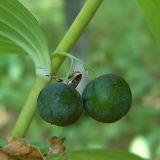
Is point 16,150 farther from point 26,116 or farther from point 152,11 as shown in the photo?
point 152,11

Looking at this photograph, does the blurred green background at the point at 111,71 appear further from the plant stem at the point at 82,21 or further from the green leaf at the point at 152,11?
the plant stem at the point at 82,21

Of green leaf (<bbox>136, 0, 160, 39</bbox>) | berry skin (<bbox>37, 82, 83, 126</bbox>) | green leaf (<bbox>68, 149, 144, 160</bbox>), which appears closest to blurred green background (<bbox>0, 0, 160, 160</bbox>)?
green leaf (<bbox>68, 149, 144, 160</bbox>)

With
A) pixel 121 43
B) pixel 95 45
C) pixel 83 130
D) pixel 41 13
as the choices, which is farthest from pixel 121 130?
pixel 41 13

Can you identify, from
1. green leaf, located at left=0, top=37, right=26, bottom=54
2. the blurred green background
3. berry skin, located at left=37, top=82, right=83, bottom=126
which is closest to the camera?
berry skin, located at left=37, top=82, right=83, bottom=126

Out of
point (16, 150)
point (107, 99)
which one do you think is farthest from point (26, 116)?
point (107, 99)

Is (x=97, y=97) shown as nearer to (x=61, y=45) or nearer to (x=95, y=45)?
(x=61, y=45)

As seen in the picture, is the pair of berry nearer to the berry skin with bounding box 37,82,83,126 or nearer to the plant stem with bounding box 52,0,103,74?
the berry skin with bounding box 37,82,83,126
